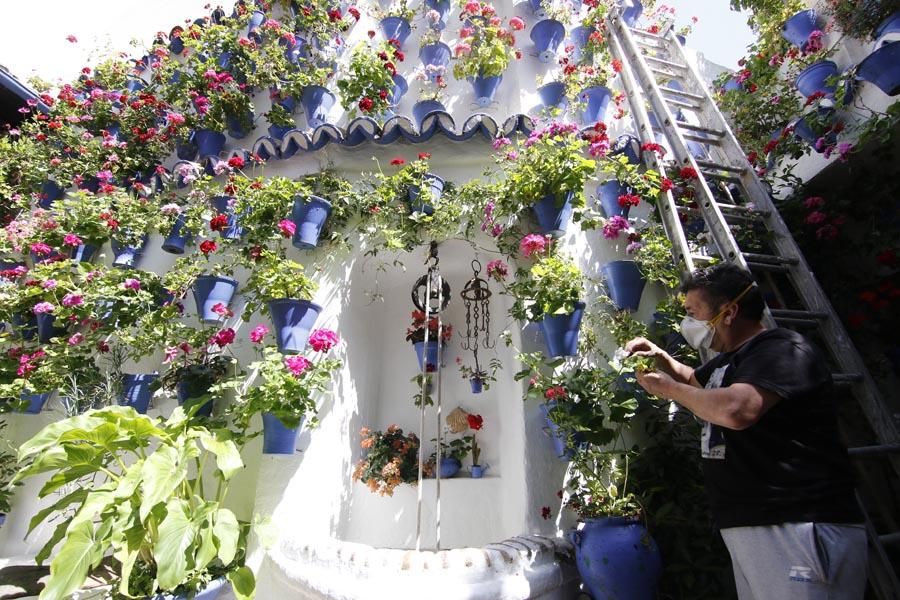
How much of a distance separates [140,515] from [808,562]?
86.8 inches

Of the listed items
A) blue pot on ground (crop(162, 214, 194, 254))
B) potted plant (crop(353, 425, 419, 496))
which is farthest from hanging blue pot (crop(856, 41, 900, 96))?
blue pot on ground (crop(162, 214, 194, 254))

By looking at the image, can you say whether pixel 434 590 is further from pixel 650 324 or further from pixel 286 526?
pixel 650 324

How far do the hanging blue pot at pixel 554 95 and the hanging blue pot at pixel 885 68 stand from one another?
1.86 m

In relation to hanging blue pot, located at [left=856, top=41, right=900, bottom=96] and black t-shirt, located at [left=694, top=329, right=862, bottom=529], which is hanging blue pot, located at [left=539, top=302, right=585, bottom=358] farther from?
hanging blue pot, located at [left=856, top=41, right=900, bottom=96]

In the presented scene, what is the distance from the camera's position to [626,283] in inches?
105

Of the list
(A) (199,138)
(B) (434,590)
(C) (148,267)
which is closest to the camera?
(B) (434,590)

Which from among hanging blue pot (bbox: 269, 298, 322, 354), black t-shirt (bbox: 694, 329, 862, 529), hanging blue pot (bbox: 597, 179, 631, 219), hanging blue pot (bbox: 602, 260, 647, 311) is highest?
hanging blue pot (bbox: 597, 179, 631, 219)

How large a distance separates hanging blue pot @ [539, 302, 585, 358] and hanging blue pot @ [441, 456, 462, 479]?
114 centimetres

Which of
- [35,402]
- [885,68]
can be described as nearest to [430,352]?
[885,68]

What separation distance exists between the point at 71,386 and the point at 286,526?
2.15 metres

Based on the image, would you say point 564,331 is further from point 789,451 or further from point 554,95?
point 554,95

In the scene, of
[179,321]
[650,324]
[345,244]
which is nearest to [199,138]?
[179,321]

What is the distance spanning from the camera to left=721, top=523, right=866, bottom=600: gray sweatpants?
118cm

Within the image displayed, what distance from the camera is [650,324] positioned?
9.09 feet
